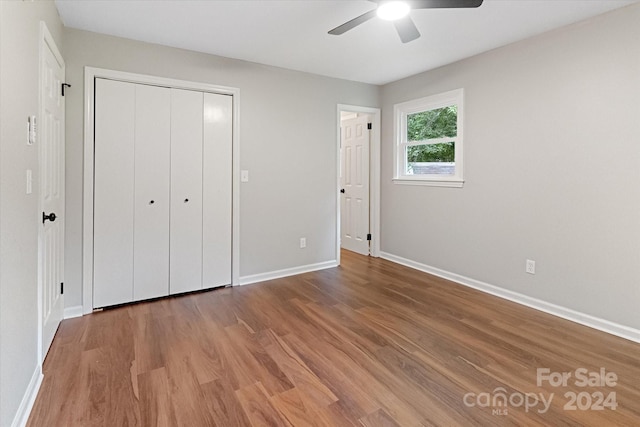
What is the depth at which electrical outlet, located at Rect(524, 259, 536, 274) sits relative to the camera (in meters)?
3.14

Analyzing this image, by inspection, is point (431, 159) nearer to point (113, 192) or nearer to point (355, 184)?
point (355, 184)

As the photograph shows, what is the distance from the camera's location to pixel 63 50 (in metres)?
2.83

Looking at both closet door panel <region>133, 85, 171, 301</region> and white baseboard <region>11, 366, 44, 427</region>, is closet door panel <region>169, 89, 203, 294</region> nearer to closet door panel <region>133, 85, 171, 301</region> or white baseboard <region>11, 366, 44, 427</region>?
closet door panel <region>133, 85, 171, 301</region>

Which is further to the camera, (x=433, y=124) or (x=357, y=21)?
(x=433, y=124)

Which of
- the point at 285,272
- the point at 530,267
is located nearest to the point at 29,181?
the point at 285,272

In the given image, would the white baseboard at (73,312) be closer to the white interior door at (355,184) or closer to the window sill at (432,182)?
the white interior door at (355,184)

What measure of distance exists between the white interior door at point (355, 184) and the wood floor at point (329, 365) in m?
2.00

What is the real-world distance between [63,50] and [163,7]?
1038mm

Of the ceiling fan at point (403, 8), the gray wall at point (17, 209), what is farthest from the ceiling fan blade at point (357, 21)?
the gray wall at point (17, 209)

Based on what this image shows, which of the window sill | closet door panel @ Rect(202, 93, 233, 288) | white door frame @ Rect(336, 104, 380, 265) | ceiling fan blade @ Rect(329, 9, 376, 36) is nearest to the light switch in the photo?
closet door panel @ Rect(202, 93, 233, 288)

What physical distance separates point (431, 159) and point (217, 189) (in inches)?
102

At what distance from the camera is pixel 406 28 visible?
2.40 m

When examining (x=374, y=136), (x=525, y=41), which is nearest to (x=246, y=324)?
(x=374, y=136)

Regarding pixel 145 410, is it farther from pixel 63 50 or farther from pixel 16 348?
pixel 63 50
